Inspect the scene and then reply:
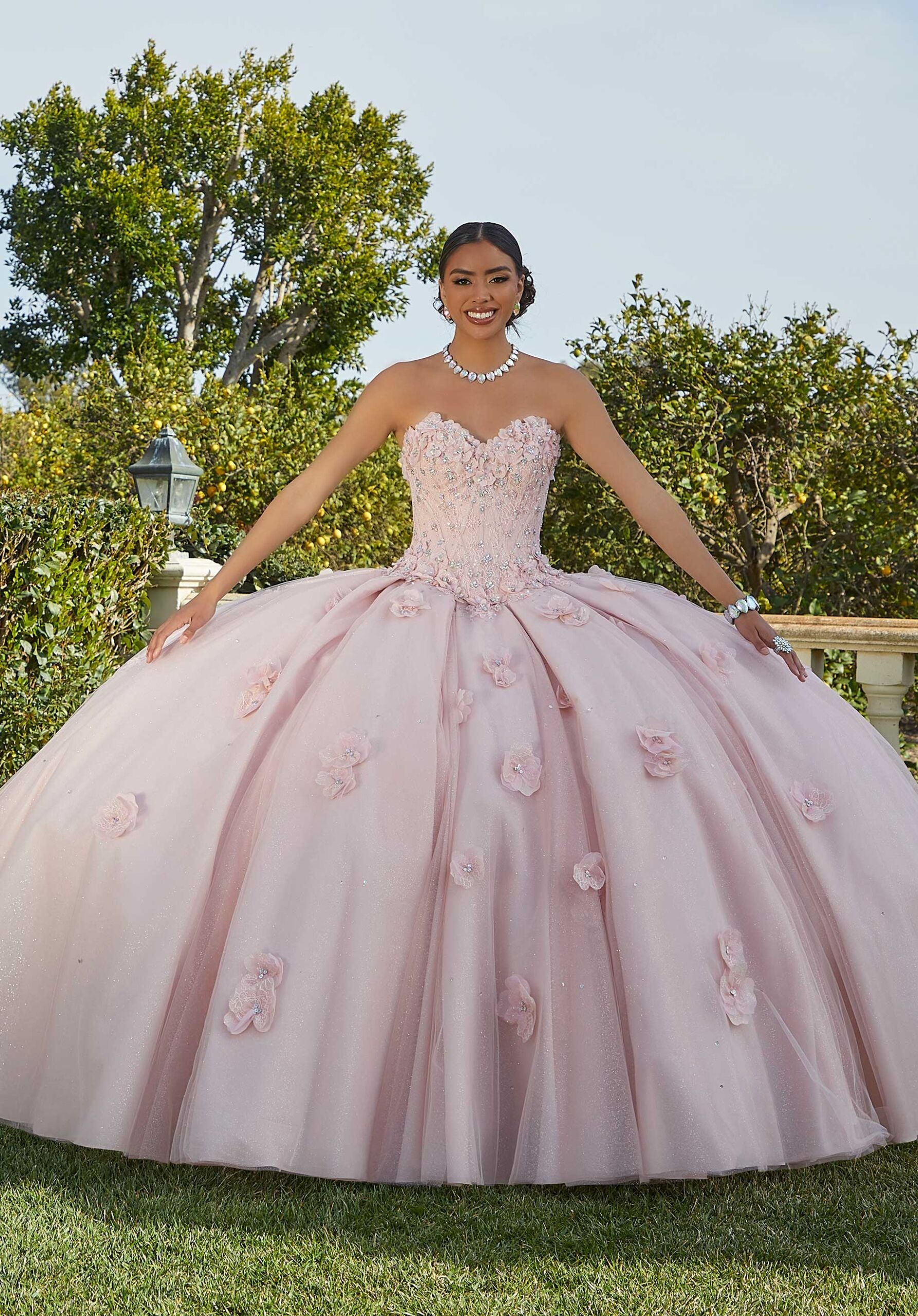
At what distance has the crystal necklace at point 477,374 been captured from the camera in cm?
354

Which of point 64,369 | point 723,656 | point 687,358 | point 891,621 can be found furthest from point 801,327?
point 64,369

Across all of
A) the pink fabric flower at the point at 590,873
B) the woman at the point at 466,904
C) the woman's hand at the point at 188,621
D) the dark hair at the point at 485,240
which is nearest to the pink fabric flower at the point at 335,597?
the woman at the point at 466,904

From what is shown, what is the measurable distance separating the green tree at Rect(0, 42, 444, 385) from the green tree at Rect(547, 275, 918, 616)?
51.3 feet

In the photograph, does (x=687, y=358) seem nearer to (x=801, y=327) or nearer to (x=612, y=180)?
(x=801, y=327)

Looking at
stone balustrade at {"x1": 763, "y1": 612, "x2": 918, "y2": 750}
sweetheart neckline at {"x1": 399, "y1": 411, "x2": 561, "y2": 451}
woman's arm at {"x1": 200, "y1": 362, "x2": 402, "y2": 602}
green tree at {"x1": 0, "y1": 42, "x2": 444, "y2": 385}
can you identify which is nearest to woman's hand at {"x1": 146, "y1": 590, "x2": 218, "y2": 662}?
woman's arm at {"x1": 200, "y1": 362, "x2": 402, "y2": 602}

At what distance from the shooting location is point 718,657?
3178 millimetres

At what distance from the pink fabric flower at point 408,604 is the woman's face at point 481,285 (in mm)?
825

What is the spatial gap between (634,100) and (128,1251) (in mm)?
7380

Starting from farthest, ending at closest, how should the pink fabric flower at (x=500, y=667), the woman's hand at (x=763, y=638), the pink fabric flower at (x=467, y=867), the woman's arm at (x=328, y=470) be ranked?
the woman's arm at (x=328, y=470), the woman's hand at (x=763, y=638), the pink fabric flower at (x=500, y=667), the pink fabric flower at (x=467, y=867)

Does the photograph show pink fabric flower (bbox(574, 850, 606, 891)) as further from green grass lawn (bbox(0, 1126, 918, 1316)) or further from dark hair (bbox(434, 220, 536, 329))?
dark hair (bbox(434, 220, 536, 329))

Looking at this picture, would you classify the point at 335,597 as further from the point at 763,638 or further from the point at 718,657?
the point at 763,638

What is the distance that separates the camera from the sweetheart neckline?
3.45 m

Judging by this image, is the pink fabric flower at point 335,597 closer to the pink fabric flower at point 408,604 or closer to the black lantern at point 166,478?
the pink fabric flower at point 408,604

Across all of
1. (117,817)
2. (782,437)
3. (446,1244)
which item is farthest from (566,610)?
(782,437)
